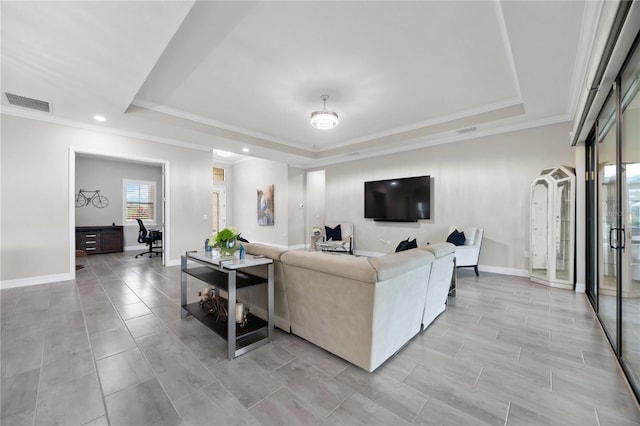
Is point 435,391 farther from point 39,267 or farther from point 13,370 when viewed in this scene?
point 39,267

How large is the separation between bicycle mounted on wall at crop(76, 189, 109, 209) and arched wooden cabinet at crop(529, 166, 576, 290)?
34.2 ft

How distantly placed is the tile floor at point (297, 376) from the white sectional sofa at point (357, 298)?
0.47ft

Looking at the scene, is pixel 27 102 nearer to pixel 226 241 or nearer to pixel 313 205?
pixel 226 241

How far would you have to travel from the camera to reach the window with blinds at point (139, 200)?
823 centimetres

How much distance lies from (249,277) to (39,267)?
163 inches

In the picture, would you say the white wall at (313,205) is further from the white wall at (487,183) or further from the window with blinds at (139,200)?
the window with blinds at (139,200)

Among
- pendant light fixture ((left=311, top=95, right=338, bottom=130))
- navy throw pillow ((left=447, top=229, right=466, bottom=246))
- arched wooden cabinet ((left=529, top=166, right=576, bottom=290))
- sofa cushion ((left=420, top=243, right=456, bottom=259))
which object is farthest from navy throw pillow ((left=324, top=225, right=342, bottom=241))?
sofa cushion ((left=420, top=243, right=456, bottom=259))

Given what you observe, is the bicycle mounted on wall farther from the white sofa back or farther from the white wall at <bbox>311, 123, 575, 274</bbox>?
the white sofa back

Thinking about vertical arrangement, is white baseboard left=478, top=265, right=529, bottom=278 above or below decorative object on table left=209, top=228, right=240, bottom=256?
below

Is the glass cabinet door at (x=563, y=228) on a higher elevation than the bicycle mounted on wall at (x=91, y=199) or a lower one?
lower

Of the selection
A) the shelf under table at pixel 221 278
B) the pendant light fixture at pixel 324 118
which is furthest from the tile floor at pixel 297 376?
the pendant light fixture at pixel 324 118

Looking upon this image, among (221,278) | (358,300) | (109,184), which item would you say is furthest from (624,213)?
(109,184)

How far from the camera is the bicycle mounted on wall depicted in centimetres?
746

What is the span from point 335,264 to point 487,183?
177 inches
